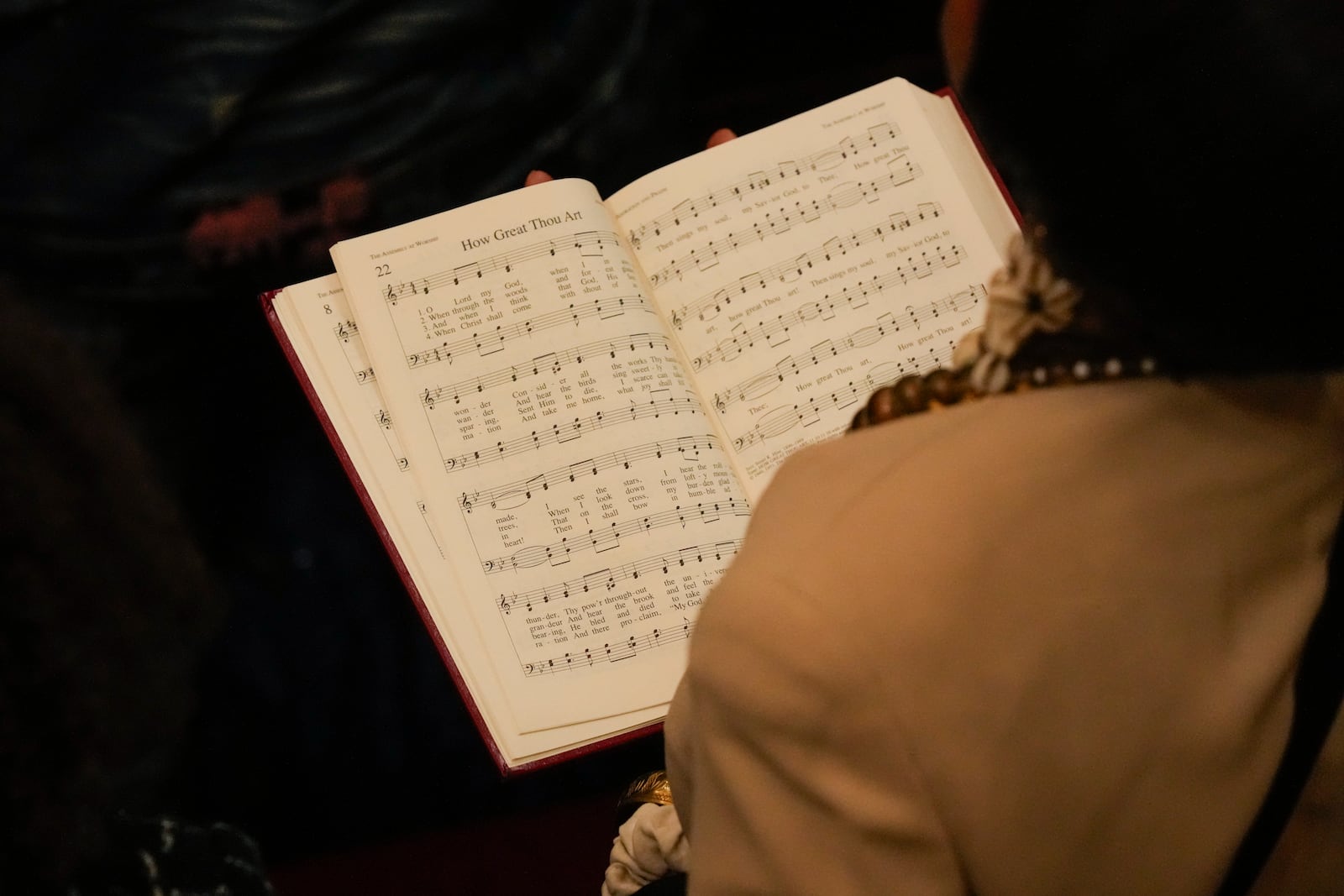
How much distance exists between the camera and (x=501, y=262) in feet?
2.82

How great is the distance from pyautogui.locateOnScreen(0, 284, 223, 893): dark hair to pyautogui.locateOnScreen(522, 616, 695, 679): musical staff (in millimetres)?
347

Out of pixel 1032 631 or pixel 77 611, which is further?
pixel 77 611

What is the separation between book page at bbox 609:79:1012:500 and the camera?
854 mm

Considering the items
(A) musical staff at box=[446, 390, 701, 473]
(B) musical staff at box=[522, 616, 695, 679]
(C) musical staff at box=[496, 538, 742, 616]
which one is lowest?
(B) musical staff at box=[522, 616, 695, 679]

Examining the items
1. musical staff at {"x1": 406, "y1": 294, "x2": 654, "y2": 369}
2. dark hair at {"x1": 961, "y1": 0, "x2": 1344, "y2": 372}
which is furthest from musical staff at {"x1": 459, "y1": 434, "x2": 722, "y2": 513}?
dark hair at {"x1": 961, "y1": 0, "x2": 1344, "y2": 372}

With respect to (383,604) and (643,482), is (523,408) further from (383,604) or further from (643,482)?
(383,604)

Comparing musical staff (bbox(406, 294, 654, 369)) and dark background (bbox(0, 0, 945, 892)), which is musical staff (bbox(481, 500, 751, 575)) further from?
dark background (bbox(0, 0, 945, 892))

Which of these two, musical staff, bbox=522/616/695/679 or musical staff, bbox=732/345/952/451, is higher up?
musical staff, bbox=732/345/952/451

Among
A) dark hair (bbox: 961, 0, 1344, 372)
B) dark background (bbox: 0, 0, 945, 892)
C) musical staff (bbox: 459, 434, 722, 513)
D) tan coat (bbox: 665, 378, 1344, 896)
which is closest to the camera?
dark hair (bbox: 961, 0, 1344, 372)

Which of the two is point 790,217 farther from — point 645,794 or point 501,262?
point 645,794

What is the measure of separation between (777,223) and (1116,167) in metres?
0.57

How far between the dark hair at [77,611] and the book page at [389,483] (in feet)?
0.73

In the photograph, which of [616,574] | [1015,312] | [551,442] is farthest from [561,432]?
[1015,312]

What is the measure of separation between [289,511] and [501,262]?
1.33ft
